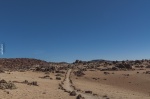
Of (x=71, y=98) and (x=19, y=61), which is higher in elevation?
(x=19, y=61)

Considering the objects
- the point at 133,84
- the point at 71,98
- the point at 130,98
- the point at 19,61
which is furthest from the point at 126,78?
the point at 19,61

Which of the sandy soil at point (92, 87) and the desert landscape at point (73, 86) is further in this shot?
the desert landscape at point (73, 86)

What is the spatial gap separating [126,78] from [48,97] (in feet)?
159

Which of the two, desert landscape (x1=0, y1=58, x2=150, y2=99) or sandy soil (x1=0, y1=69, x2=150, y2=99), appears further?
desert landscape (x1=0, y1=58, x2=150, y2=99)

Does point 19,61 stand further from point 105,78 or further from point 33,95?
point 33,95

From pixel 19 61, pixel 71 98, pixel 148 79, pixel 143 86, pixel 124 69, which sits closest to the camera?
pixel 71 98

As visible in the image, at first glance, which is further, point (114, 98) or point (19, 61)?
point (19, 61)

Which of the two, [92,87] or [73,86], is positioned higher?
[73,86]

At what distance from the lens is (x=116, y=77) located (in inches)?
3351

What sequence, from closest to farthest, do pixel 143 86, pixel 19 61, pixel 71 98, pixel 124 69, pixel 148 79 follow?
pixel 71 98, pixel 143 86, pixel 148 79, pixel 124 69, pixel 19 61

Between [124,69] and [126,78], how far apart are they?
22.7 m

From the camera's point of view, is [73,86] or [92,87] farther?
[92,87]

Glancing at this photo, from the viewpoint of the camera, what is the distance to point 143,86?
7062cm

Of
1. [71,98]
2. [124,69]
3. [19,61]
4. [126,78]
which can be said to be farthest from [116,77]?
[19,61]
